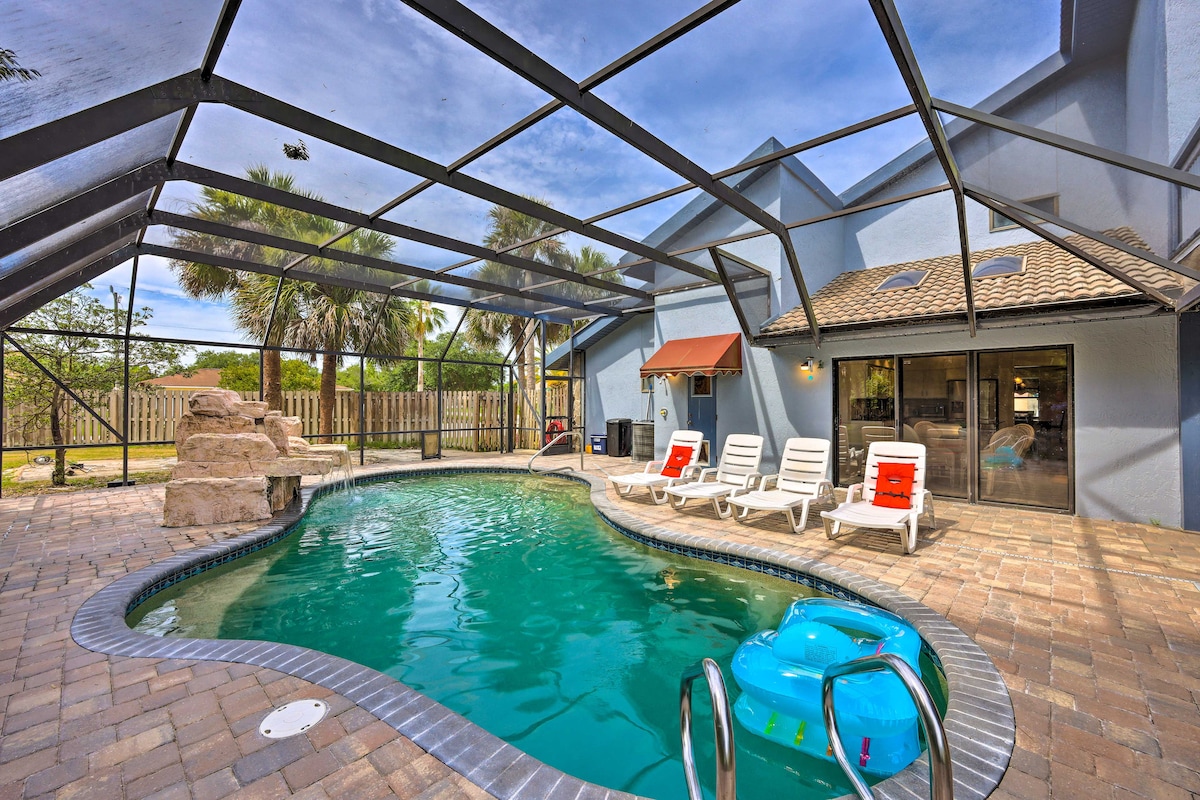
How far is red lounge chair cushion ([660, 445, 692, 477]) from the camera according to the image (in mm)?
10555

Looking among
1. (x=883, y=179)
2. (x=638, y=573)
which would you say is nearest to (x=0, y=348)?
(x=638, y=573)

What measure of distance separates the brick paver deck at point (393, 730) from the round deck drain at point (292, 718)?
0.08 m

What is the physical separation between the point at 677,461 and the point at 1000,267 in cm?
722

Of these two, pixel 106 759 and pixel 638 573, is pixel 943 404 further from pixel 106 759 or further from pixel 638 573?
A: pixel 106 759

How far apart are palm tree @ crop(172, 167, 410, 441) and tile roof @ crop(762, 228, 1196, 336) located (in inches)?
377

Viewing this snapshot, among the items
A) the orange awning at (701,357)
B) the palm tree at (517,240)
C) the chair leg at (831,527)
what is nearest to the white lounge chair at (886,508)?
the chair leg at (831,527)

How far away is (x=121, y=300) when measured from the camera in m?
12.4

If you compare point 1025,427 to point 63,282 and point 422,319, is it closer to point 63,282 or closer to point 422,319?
point 63,282

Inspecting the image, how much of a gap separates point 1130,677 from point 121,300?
18.3 m

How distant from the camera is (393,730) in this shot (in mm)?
3035

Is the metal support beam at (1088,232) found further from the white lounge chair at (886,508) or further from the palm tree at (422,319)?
the palm tree at (422,319)

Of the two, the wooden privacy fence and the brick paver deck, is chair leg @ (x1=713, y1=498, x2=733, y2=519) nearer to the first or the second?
the brick paver deck

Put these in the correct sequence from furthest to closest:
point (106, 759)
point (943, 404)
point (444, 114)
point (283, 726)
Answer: point (943, 404) → point (444, 114) → point (283, 726) → point (106, 759)

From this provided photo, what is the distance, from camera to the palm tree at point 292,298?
9.32 metres
